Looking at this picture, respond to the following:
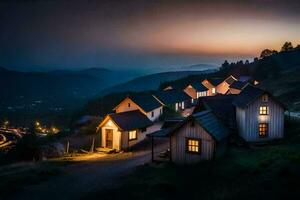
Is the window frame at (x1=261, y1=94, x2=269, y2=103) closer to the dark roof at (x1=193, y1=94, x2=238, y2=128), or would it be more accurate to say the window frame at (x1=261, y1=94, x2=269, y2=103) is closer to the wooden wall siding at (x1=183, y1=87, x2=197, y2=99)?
the dark roof at (x1=193, y1=94, x2=238, y2=128)

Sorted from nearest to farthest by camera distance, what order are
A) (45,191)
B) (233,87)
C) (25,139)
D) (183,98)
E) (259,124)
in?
(45,191) → (259,124) → (25,139) → (183,98) → (233,87)

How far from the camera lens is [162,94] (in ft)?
230

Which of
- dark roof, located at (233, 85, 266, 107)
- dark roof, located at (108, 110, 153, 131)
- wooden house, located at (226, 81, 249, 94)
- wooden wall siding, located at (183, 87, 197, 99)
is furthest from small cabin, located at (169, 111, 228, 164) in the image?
wooden wall siding, located at (183, 87, 197, 99)

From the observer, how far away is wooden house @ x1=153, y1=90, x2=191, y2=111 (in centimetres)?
6775

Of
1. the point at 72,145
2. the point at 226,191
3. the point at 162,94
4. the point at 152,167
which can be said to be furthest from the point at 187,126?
the point at 162,94

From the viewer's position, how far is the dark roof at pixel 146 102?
58531 mm

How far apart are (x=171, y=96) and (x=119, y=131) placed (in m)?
33.9

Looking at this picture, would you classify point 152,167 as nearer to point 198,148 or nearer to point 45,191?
point 198,148

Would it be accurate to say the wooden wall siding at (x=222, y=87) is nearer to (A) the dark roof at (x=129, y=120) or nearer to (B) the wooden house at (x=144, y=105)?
(B) the wooden house at (x=144, y=105)

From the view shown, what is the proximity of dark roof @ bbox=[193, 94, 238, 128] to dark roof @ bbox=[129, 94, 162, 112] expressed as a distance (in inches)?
765

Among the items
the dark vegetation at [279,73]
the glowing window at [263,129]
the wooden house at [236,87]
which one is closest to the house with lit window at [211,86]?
the wooden house at [236,87]

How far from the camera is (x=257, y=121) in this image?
33.1 m

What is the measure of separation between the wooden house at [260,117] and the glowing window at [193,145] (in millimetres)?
8289

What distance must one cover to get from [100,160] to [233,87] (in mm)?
54423
